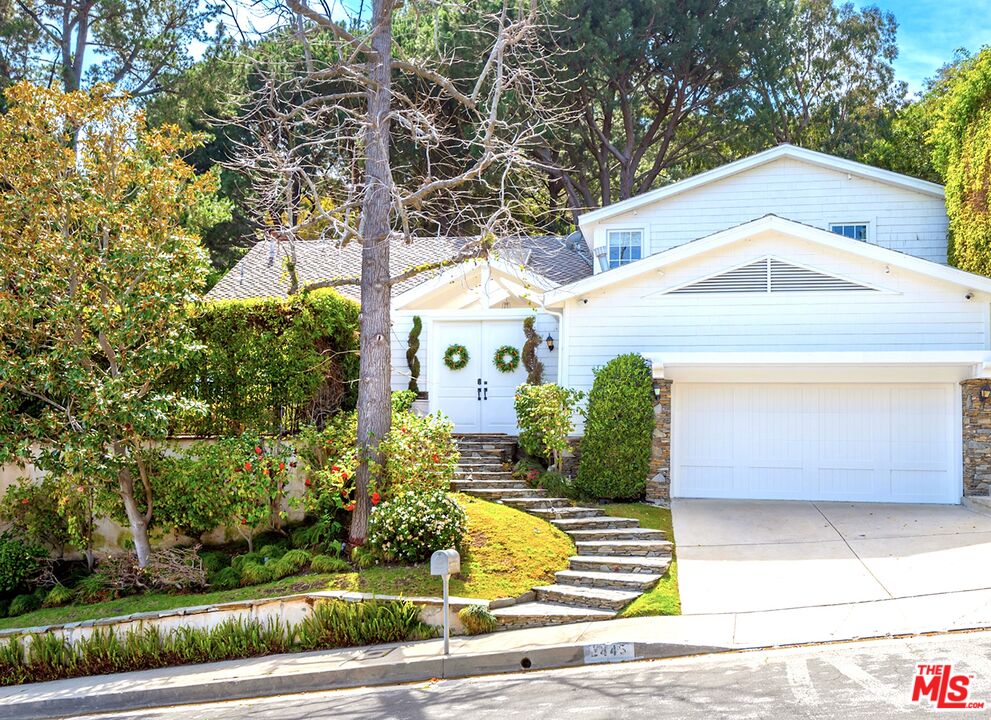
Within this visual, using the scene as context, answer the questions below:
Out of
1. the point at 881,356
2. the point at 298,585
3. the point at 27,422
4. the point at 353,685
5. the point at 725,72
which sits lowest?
the point at 353,685

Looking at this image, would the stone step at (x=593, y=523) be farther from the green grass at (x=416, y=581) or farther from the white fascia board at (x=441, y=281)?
the white fascia board at (x=441, y=281)

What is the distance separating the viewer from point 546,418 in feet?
45.0

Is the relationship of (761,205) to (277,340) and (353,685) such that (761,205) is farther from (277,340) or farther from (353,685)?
(353,685)

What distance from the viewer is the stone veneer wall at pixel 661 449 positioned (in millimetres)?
13758

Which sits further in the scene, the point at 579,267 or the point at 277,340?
the point at 579,267

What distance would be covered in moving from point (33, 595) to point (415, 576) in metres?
5.46

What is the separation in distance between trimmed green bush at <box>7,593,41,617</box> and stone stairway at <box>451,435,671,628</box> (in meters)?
6.02

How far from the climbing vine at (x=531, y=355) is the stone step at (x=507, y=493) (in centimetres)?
319

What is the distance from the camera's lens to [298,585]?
10500 millimetres

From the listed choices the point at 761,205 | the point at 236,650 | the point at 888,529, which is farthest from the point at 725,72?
the point at 236,650

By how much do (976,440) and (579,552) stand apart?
22.2 ft

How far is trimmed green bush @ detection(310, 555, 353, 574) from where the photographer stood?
35.8 ft

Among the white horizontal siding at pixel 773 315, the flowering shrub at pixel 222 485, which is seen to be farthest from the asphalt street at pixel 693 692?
the white horizontal siding at pixel 773 315

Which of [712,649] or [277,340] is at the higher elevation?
[277,340]
